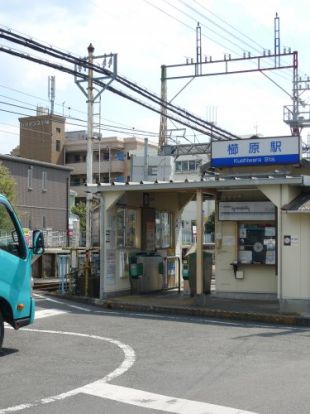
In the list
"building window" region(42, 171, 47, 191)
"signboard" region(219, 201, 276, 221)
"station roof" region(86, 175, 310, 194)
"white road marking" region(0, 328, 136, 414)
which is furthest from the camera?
"building window" region(42, 171, 47, 191)

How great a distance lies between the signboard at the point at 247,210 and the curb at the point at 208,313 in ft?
10.8

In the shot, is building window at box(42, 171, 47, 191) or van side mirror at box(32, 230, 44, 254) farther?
building window at box(42, 171, 47, 191)

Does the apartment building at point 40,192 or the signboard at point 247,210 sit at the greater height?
the apartment building at point 40,192

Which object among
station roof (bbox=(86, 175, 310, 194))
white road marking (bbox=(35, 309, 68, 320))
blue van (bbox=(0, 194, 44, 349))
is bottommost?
white road marking (bbox=(35, 309, 68, 320))

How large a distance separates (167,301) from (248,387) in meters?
8.63

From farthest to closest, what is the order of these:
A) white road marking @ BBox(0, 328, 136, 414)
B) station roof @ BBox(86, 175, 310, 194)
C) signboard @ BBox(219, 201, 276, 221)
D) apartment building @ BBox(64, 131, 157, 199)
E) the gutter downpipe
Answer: apartment building @ BBox(64, 131, 157, 199)
signboard @ BBox(219, 201, 276, 221)
the gutter downpipe
station roof @ BBox(86, 175, 310, 194)
white road marking @ BBox(0, 328, 136, 414)

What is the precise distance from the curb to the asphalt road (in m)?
0.62

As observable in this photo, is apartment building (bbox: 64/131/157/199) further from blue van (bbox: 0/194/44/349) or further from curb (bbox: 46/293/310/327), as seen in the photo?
blue van (bbox: 0/194/44/349)

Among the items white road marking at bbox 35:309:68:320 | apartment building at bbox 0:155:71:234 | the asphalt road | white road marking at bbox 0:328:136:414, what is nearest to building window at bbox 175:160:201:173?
apartment building at bbox 0:155:71:234

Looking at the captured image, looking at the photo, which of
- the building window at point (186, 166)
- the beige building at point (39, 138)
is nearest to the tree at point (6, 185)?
the building window at point (186, 166)

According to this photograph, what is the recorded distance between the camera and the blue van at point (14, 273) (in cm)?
884

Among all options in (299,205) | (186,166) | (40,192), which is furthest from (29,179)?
(299,205)

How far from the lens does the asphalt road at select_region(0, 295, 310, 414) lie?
640 centimetres

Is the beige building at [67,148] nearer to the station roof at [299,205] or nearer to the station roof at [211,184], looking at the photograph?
the station roof at [211,184]
